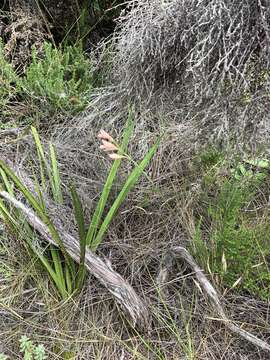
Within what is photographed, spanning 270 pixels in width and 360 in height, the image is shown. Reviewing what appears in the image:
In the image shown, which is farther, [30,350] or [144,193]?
[144,193]

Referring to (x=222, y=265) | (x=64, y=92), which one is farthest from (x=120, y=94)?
(x=222, y=265)

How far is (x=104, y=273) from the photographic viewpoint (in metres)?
1.40

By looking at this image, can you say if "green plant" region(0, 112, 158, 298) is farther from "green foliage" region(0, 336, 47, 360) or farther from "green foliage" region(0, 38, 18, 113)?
"green foliage" region(0, 38, 18, 113)

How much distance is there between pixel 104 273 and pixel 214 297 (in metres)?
0.34

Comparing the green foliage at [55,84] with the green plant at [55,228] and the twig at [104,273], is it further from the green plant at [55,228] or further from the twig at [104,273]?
the twig at [104,273]

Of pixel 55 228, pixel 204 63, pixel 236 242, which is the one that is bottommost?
pixel 236 242

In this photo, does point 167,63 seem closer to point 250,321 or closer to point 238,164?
point 238,164

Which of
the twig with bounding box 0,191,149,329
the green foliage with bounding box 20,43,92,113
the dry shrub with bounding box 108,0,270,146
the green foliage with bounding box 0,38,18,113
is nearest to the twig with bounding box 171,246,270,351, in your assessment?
the twig with bounding box 0,191,149,329

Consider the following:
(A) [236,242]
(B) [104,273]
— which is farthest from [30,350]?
(A) [236,242]

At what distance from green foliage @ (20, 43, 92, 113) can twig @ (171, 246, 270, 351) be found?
2.61 feet

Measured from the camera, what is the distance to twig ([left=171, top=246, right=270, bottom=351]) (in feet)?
4.43

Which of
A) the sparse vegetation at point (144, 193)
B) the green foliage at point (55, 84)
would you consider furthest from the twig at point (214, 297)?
the green foliage at point (55, 84)

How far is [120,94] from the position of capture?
1.94 m

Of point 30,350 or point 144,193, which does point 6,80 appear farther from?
point 30,350
